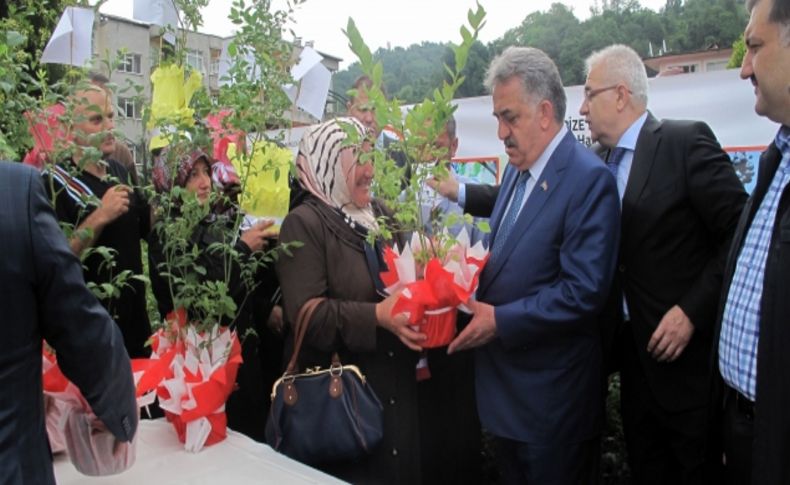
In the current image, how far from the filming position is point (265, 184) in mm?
2496

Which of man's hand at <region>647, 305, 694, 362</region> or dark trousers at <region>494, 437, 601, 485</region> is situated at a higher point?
man's hand at <region>647, 305, 694, 362</region>

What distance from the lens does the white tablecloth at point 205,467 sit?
1769 millimetres

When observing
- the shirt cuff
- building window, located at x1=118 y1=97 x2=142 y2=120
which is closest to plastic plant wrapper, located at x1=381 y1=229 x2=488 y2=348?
building window, located at x1=118 y1=97 x2=142 y2=120

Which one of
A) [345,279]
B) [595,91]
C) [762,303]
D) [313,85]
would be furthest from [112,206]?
[762,303]

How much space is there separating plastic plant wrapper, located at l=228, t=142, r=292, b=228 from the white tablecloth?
83 cm

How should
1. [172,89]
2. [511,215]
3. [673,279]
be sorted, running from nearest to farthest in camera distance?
1. [172,89]
2. [511,215]
3. [673,279]

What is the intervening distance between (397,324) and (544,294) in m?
0.48

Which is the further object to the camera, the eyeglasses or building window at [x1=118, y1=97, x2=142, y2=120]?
the eyeglasses

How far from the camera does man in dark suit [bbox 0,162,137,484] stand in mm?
1235

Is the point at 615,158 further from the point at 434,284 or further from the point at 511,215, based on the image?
the point at 434,284

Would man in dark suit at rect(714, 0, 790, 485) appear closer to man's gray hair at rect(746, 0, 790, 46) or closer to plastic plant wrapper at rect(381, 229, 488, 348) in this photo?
man's gray hair at rect(746, 0, 790, 46)

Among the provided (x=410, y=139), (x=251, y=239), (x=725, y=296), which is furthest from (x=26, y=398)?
(x=725, y=296)

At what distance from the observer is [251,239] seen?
2512mm

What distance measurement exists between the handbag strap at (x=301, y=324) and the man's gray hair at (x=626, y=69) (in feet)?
5.24
